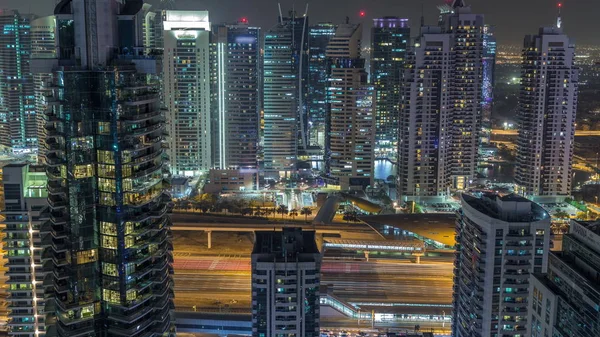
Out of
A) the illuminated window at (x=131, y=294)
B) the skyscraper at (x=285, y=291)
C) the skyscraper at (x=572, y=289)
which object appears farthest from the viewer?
the skyscraper at (x=285, y=291)

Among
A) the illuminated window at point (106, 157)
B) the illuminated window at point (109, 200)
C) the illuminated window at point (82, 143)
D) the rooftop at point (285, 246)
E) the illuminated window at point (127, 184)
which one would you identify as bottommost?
the rooftop at point (285, 246)

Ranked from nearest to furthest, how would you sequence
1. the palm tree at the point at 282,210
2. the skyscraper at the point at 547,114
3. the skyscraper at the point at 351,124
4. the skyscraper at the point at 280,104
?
1. the skyscraper at the point at 547,114
2. the palm tree at the point at 282,210
3. the skyscraper at the point at 351,124
4. the skyscraper at the point at 280,104

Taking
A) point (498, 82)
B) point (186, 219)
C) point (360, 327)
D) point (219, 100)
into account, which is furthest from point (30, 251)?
point (498, 82)

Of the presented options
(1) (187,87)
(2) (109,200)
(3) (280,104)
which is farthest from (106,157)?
(3) (280,104)

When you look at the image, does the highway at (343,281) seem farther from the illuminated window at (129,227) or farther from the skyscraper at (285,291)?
the illuminated window at (129,227)

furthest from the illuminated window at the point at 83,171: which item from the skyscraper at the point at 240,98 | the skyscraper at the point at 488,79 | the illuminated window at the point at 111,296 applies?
the skyscraper at the point at 488,79

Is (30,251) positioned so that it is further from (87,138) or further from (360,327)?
(360,327)

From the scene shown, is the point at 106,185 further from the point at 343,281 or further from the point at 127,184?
the point at 343,281

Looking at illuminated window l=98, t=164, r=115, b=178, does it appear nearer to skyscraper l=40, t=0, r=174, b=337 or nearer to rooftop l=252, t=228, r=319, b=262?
skyscraper l=40, t=0, r=174, b=337
